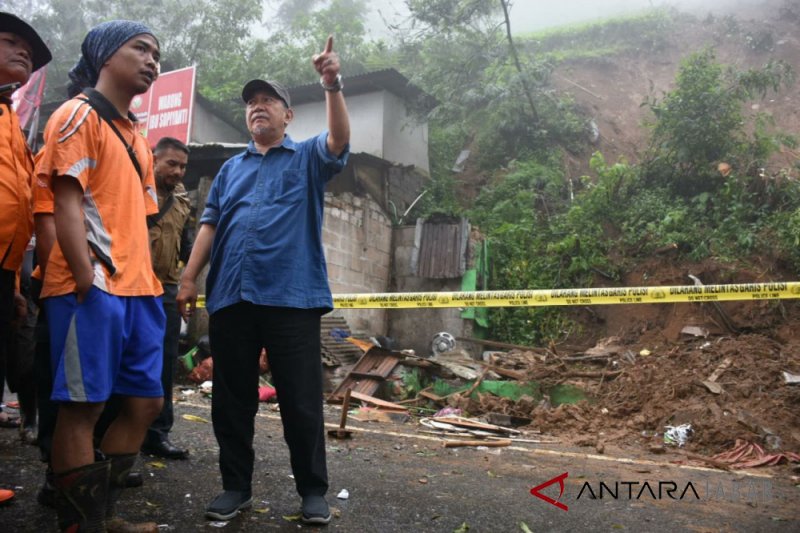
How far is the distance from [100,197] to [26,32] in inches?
39.4

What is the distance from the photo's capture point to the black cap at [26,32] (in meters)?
2.47

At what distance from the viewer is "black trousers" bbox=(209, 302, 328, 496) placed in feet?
8.51

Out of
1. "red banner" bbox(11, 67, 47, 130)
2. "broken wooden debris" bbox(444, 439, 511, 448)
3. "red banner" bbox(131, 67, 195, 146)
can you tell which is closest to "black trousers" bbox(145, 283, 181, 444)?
"broken wooden debris" bbox(444, 439, 511, 448)

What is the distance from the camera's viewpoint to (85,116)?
210 cm

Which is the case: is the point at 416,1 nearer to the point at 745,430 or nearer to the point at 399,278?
the point at 399,278

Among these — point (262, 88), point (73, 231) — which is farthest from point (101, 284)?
point (262, 88)

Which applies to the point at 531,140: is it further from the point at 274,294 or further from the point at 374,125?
the point at 274,294

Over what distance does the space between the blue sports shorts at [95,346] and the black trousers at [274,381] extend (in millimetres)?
526

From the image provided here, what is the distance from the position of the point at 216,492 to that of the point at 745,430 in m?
5.14

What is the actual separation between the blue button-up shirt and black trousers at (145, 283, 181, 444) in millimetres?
1063

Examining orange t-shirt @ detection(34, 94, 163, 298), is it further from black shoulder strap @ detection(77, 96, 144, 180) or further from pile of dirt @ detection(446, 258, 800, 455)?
pile of dirt @ detection(446, 258, 800, 455)

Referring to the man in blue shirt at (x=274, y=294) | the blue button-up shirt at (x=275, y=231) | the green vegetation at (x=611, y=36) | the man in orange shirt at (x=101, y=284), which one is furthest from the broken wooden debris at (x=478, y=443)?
the green vegetation at (x=611, y=36)

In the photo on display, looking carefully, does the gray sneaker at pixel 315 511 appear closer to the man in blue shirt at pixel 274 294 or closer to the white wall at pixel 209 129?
the man in blue shirt at pixel 274 294

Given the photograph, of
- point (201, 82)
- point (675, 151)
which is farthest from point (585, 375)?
point (201, 82)
